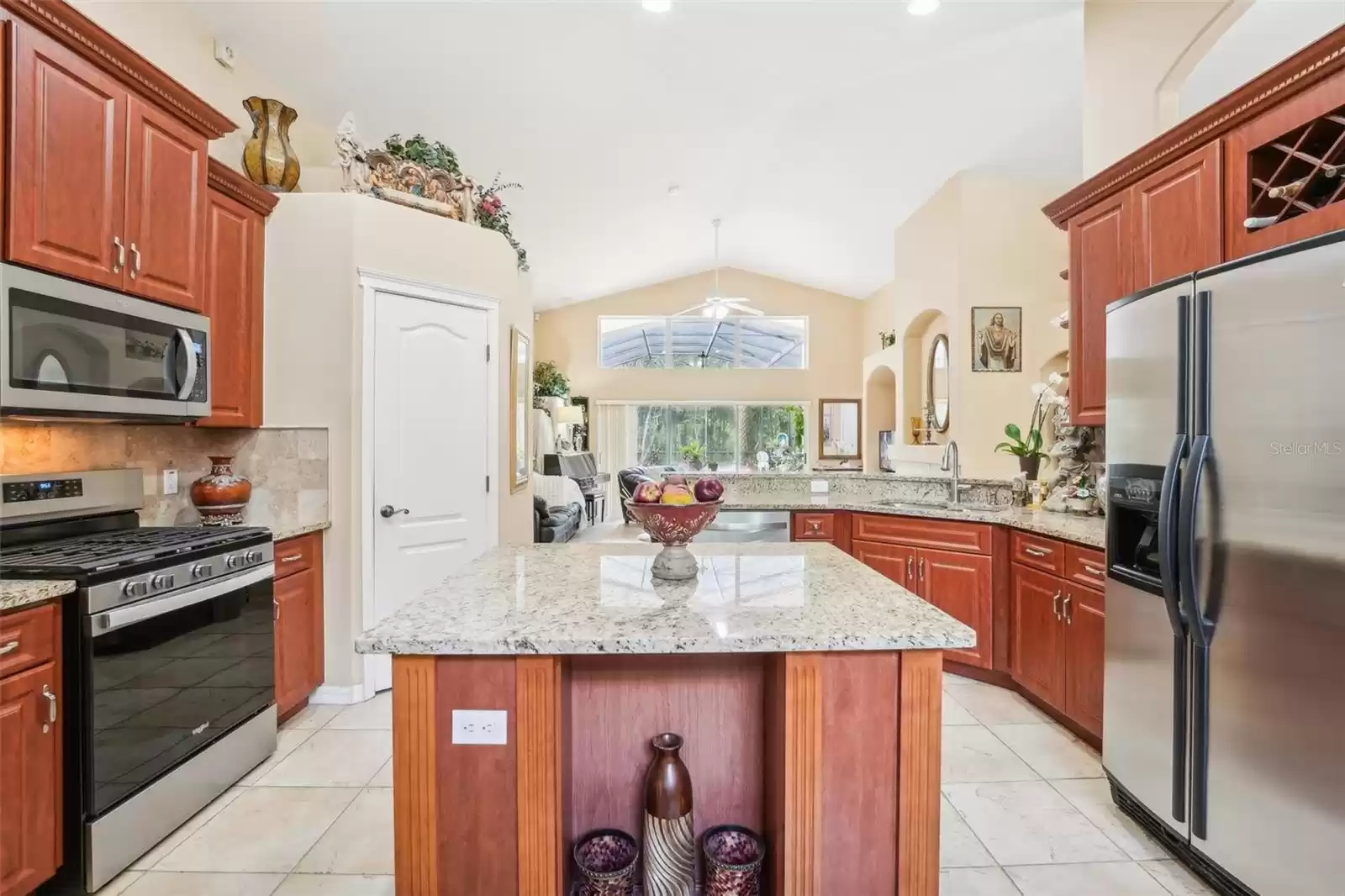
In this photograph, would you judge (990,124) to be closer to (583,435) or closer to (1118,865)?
(1118,865)

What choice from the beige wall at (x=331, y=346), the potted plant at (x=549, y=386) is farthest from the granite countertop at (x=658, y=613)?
the potted plant at (x=549, y=386)

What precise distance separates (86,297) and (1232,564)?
11.1 feet

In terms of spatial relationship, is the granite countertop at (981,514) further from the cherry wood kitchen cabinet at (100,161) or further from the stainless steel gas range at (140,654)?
the cherry wood kitchen cabinet at (100,161)

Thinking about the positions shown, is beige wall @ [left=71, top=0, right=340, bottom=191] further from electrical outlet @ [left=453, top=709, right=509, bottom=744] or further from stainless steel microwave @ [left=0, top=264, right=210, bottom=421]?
electrical outlet @ [left=453, top=709, right=509, bottom=744]

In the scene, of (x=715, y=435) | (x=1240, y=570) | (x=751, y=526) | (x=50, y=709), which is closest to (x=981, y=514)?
(x=751, y=526)

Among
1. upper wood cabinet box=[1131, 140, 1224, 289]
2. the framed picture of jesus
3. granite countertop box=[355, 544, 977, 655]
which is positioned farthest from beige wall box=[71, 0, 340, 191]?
the framed picture of jesus

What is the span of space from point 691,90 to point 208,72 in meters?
2.58

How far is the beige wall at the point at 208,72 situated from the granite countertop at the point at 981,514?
320 cm

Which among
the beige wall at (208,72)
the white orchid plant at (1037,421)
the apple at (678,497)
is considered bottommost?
the apple at (678,497)

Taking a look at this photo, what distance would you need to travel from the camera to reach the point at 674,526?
1615 millimetres

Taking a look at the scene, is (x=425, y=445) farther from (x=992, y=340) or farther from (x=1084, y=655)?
(x=992, y=340)

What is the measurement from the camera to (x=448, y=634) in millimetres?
1258

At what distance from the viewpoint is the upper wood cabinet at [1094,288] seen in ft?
8.20

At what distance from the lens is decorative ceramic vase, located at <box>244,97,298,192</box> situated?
2.98 meters
